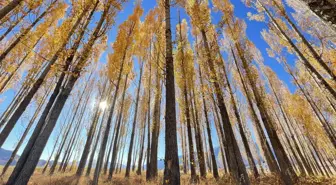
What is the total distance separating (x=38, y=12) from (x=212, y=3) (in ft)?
33.2

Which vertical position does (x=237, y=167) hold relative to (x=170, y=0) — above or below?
below

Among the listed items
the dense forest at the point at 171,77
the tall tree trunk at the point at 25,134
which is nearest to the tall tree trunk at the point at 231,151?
the dense forest at the point at 171,77

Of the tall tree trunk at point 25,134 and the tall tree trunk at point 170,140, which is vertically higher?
the tall tree trunk at point 25,134

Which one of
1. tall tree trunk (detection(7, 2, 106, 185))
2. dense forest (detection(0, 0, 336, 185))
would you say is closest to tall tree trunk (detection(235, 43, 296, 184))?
Answer: dense forest (detection(0, 0, 336, 185))

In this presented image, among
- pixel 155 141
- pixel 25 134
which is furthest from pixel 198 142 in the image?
pixel 25 134

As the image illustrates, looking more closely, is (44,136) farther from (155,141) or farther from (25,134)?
(25,134)

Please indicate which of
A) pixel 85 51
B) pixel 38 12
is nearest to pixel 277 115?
pixel 85 51

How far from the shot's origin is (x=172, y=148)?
326cm

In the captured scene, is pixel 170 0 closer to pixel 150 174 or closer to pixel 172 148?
pixel 172 148

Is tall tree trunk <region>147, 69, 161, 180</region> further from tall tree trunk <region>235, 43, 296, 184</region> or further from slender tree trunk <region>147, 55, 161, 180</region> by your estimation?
tall tree trunk <region>235, 43, 296, 184</region>

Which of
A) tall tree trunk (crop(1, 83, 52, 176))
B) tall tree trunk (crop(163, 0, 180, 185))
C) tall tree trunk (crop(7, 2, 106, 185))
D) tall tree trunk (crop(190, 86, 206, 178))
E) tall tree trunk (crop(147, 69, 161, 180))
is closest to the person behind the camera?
tall tree trunk (crop(163, 0, 180, 185))

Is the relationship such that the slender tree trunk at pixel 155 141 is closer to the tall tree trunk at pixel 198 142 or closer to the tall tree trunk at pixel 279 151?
the tall tree trunk at pixel 198 142

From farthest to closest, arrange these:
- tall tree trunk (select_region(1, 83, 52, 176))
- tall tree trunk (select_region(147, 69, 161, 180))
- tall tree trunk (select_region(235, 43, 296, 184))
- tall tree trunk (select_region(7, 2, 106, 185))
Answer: tall tree trunk (select_region(1, 83, 52, 176)), tall tree trunk (select_region(147, 69, 161, 180)), tall tree trunk (select_region(235, 43, 296, 184)), tall tree trunk (select_region(7, 2, 106, 185))

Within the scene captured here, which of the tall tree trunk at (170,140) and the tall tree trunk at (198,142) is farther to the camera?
the tall tree trunk at (198,142)
